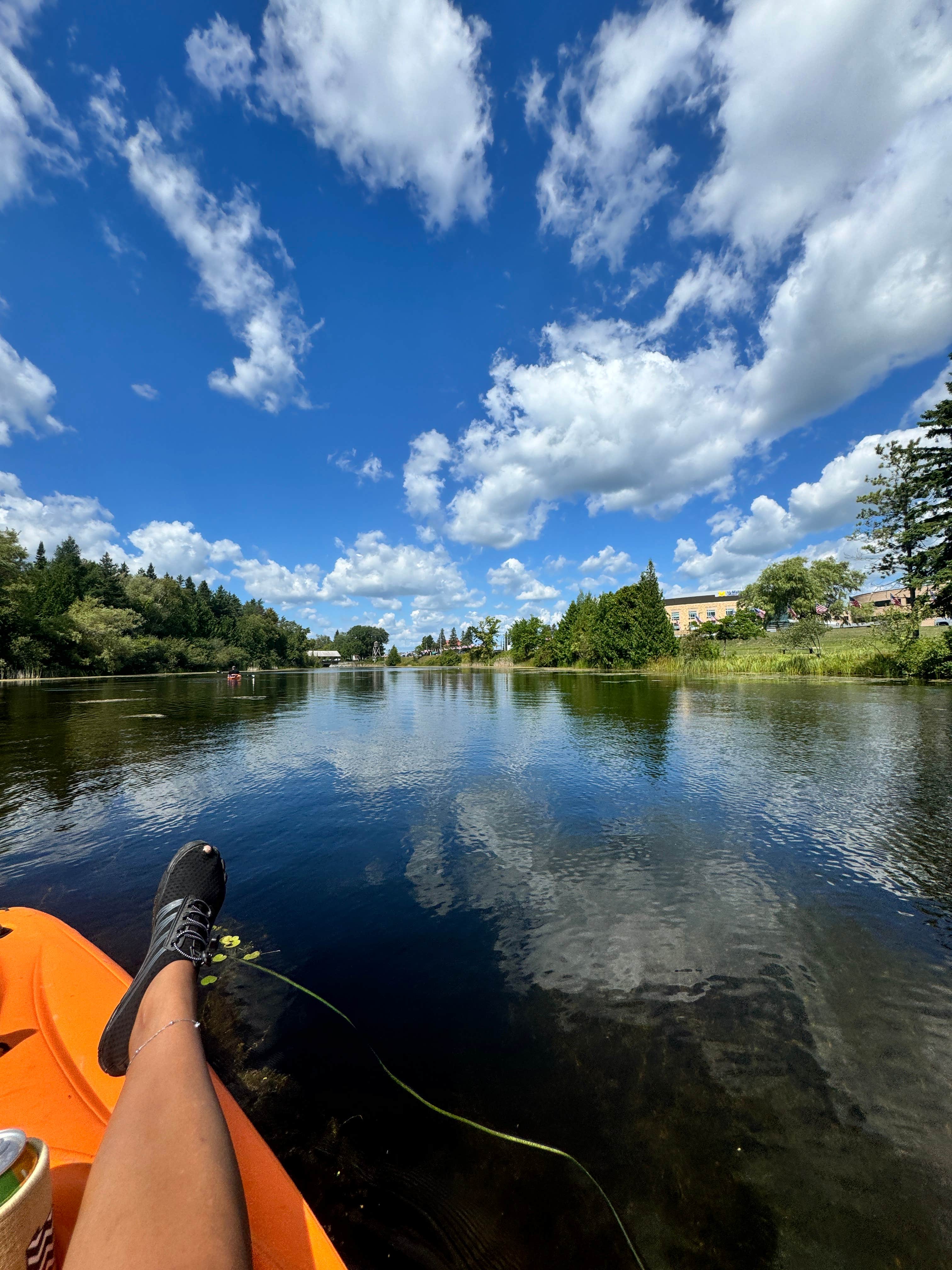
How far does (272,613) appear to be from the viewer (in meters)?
130

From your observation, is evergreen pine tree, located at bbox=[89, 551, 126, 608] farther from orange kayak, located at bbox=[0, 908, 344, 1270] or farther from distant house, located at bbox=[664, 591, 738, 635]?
distant house, located at bbox=[664, 591, 738, 635]

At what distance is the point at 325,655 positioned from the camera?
152 metres

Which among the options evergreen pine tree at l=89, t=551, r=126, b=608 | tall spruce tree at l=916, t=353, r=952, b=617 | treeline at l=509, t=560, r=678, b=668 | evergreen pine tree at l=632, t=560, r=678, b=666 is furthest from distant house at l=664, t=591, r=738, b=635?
evergreen pine tree at l=89, t=551, r=126, b=608

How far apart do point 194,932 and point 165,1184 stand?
1.72 metres

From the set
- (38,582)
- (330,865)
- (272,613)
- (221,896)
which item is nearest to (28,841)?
(330,865)

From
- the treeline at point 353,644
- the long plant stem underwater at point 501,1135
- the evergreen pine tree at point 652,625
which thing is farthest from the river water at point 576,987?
the treeline at point 353,644

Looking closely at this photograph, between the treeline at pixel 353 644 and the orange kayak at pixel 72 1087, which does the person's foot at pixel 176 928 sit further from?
the treeline at pixel 353 644

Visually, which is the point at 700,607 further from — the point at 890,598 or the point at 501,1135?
the point at 501,1135

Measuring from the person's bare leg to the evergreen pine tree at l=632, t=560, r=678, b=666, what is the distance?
55801 mm

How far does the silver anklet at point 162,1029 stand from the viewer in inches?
82.0

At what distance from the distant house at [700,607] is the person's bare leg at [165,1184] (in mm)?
118469

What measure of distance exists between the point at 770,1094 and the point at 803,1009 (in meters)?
0.93

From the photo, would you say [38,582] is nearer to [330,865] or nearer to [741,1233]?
[330,865]

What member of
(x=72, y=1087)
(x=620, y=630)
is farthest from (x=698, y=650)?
(x=72, y=1087)
